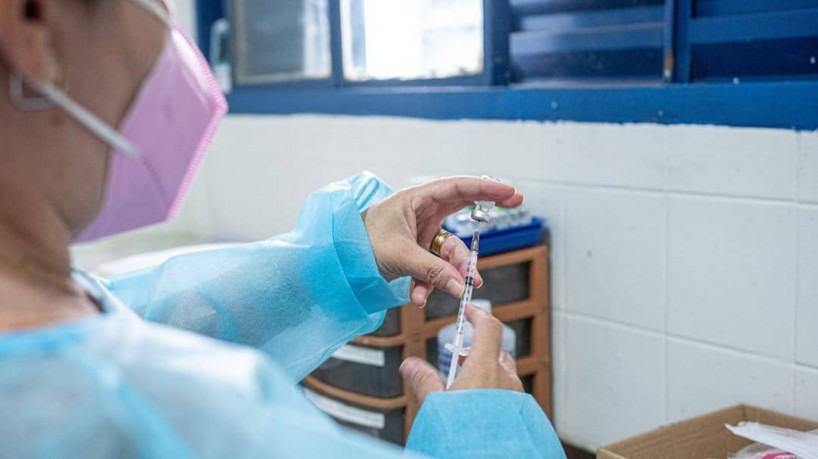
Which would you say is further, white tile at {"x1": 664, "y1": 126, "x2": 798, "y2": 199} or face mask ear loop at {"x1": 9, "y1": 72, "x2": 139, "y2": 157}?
white tile at {"x1": 664, "y1": 126, "x2": 798, "y2": 199}

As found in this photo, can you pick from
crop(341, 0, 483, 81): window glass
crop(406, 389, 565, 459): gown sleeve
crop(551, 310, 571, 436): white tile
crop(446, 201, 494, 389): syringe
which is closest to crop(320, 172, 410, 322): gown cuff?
crop(446, 201, 494, 389): syringe

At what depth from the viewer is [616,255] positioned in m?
1.85

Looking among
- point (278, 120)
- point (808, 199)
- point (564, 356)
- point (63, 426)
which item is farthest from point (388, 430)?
point (63, 426)

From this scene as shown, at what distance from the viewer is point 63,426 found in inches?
24.4

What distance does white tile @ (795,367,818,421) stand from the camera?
1548 mm

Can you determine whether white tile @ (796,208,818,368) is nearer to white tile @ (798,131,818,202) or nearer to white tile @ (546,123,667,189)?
white tile @ (798,131,818,202)

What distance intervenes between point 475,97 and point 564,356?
2.11ft

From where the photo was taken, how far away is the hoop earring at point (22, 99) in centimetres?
70

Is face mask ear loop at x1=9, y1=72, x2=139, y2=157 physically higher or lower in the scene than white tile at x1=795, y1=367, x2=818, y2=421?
higher

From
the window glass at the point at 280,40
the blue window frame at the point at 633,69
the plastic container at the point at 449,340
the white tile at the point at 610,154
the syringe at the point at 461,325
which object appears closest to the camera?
the syringe at the point at 461,325

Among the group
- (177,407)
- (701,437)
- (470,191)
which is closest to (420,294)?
(470,191)

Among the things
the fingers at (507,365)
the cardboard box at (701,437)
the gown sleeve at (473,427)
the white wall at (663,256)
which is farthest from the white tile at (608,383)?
the gown sleeve at (473,427)

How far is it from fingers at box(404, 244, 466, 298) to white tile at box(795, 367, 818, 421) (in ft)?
2.47

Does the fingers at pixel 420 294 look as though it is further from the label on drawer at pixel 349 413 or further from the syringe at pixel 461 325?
the label on drawer at pixel 349 413
